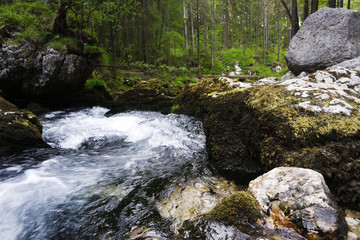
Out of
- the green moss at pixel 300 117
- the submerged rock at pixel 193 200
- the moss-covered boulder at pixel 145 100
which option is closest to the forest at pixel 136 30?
the moss-covered boulder at pixel 145 100

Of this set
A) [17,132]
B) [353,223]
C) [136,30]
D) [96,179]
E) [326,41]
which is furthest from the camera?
[136,30]

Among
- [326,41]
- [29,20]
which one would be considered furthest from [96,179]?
[326,41]

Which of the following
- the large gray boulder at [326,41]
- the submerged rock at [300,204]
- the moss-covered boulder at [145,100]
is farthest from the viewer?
the moss-covered boulder at [145,100]

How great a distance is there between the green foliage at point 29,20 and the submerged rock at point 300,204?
9.92 m

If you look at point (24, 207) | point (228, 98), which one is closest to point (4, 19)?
point (24, 207)

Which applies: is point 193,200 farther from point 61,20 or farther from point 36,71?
point 61,20

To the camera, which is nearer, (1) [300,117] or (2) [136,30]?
(1) [300,117]

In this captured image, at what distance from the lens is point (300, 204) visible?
1.98m

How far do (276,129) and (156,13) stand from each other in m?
19.9

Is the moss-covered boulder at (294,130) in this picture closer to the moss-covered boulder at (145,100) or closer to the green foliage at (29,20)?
the moss-covered boulder at (145,100)

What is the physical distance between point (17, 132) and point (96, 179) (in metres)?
2.59

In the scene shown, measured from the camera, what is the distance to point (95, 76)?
12.6 m

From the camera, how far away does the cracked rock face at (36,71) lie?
24.9 ft

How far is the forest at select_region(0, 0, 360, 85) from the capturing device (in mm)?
8695
